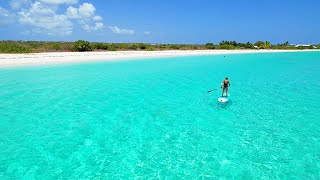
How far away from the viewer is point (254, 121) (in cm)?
1324

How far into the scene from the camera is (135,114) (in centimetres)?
1488

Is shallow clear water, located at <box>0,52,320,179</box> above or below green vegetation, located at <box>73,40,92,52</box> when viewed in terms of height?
below

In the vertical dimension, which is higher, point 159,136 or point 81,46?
point 81,46

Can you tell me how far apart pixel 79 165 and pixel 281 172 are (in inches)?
245

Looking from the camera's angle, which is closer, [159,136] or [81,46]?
[159,136]

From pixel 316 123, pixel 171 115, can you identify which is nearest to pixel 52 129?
pixel 171 115

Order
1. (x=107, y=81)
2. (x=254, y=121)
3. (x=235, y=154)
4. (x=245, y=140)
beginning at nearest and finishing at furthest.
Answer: (x=235, y=154) → (x=245, y=140) → (x=254, y=121) → (x=107, y=81)

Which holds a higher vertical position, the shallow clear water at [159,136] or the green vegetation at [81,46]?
the green vegetation at [81,46]

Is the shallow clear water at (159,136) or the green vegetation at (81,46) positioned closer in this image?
the shallow clear water at (159,136)

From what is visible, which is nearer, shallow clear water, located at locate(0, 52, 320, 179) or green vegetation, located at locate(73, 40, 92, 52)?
shallow clear water, located at locate(0, 52, 320, 179)

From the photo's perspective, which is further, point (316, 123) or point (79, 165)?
point (316, 123)

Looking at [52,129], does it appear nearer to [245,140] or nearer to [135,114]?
[135,114]

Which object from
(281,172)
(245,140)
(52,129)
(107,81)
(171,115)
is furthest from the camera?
(107,81)

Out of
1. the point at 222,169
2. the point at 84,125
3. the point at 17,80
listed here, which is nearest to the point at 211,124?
the point at 222,169
